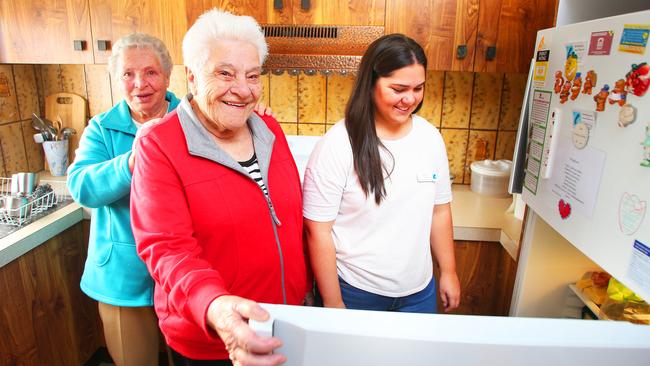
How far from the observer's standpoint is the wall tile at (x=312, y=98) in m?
2.21

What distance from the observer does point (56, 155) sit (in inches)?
86.4

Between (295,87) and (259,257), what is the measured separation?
1.38 m

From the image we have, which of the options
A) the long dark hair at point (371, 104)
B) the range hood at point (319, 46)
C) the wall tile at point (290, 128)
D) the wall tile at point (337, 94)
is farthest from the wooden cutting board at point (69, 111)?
the long dark hair at point (371, 104)

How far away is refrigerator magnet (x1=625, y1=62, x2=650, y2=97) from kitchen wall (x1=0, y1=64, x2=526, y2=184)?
1330 millimetres

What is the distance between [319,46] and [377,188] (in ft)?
2.75

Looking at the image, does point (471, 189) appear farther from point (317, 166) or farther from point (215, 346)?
point (215, 346)

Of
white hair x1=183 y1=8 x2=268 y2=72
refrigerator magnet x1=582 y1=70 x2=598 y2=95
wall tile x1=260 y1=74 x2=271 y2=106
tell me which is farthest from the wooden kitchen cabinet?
white hair x1=183 y1=8 x2=268 y2=72

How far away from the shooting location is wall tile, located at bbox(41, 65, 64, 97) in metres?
2.27

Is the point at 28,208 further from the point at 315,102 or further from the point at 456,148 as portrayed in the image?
the point at 456,148

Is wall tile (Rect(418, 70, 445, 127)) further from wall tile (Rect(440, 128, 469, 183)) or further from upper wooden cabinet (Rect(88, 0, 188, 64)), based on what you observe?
upper wooden cabinet (Rect(88, 0, 188, 64))

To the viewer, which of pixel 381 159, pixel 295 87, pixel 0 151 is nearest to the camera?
pixel 381 159

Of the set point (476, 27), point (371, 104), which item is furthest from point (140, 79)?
point (476, 27)

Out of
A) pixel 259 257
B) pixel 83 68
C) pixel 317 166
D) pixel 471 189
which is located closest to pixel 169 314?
pixel 259 257

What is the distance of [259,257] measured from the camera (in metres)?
1.01
